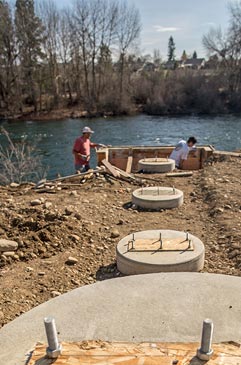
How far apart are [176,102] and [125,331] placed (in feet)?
122

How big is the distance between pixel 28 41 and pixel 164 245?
130 ft

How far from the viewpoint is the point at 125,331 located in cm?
303

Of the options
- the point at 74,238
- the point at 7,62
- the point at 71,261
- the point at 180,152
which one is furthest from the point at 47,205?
the point at 7,62

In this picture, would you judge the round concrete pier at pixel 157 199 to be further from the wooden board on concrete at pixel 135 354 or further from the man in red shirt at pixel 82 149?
the wooden board on concrete at pixel 135 354

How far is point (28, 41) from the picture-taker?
39.0 meters

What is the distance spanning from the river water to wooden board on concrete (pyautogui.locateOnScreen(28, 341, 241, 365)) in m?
13.3

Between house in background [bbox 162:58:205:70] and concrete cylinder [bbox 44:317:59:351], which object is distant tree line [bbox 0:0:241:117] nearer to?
house in background [bbox 162:58:205:70]

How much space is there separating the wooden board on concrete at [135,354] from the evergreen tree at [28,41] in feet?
124

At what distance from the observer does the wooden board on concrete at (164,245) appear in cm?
451

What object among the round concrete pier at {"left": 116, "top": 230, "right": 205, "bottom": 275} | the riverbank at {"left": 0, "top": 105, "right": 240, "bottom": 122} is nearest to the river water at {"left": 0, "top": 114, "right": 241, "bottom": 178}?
the riverbank at {"left": 0, "top": 105, "right": 240, "bottom": 122}

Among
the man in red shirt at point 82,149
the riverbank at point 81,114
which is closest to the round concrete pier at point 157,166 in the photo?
the man in red shirt at point 82,149

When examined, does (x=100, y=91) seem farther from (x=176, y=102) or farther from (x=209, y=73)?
(x=209, y=73)

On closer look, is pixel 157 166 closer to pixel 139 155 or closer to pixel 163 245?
pixel 139 155

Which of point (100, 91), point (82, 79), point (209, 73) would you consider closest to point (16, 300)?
point (100, 91)
